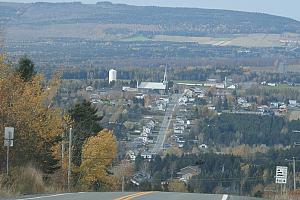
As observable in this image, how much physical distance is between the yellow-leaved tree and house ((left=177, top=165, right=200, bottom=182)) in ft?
47.3

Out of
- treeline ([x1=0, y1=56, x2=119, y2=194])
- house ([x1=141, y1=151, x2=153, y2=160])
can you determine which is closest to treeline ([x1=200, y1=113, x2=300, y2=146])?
house ([x1=141, y1=151, x2=153, y2=160])

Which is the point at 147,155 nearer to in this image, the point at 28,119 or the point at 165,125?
the point at 165,125

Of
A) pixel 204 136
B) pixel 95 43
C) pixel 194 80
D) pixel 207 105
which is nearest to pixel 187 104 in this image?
pixel 207 105

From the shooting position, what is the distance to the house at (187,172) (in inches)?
2648

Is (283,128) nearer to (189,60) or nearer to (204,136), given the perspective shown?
(204,136)

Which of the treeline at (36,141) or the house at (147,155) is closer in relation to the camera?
the treeline at (36,141)

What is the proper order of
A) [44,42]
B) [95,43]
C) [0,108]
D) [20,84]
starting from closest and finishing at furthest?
[0,108], [20,84], [44,42], [95,43]

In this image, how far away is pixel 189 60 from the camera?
606 feet

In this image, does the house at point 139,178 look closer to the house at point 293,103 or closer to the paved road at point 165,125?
the paved road at point 165,125

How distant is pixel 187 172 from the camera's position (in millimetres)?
→ 69688

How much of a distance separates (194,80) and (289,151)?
8029cm

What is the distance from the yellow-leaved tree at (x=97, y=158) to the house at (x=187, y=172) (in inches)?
568

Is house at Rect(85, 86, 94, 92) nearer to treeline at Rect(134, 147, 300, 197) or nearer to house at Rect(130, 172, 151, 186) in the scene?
treeline at Rect(134, 147, 300, 197)

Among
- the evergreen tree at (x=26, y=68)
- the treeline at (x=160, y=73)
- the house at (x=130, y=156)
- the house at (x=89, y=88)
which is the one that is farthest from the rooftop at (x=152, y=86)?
the evergreen tree at (x=26, y=68)
